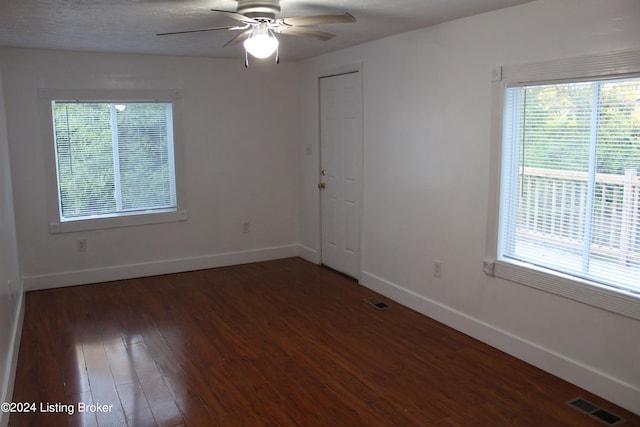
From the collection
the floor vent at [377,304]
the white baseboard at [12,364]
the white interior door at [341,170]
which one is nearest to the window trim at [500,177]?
the floor vent at [377,304]

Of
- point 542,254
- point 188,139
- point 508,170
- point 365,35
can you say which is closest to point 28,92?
point 188,139

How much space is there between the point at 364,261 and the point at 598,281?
244 centimetres

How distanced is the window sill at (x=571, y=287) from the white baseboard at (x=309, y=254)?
2.70 meters

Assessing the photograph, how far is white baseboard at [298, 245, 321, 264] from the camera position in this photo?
6.11 meters

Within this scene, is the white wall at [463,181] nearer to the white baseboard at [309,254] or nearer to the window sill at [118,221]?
the white baseboard at [309,254]

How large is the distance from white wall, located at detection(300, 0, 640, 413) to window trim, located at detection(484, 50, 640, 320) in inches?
2.4

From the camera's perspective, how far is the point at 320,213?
6027 millimetres

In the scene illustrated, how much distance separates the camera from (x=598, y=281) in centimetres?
309

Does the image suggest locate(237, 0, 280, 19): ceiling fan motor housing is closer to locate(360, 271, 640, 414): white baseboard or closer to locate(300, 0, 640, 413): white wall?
locate(300, 0, 640, 413): white wall

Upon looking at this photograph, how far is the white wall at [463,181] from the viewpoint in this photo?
303 centimetres

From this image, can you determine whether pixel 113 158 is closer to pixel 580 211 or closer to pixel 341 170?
pixel 341 170

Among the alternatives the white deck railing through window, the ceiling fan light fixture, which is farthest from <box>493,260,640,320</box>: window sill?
the ceiling fan light fixture

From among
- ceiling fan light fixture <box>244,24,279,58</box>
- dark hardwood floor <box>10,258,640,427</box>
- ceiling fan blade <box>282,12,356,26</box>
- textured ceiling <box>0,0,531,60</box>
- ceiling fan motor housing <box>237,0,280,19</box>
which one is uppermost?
textured ceiling <box>0,0,531,60</box>

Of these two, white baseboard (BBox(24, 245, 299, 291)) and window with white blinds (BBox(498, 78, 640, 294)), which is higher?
window with white blinds (BBox(498, 78, 640, 294))
